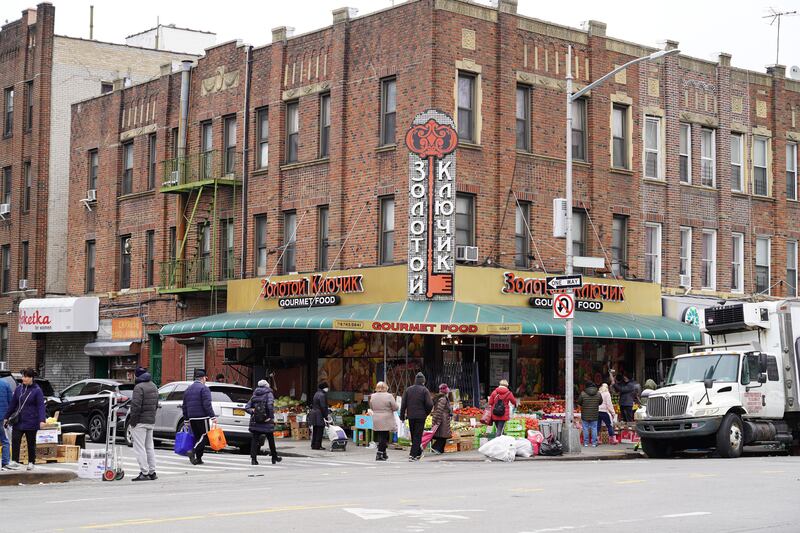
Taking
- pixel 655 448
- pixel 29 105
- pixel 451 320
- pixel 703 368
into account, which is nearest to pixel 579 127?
pixel 451 320

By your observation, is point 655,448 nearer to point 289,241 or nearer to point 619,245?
point 619,245

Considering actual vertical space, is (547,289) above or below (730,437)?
above

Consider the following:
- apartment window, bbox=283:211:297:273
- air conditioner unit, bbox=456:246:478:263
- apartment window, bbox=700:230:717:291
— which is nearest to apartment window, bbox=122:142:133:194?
apartment window, bbox=283:211:297:273

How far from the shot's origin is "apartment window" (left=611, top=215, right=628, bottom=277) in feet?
119

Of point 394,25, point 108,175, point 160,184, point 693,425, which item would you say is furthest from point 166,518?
point 108,175

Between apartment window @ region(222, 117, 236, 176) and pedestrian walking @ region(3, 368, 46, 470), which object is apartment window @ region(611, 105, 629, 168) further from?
pedestrian walking @ region(3, 368, 46, 470)

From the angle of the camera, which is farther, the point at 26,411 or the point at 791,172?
the point at 791,172

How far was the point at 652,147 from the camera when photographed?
37.6 metres

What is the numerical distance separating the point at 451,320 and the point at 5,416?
39.1 ft

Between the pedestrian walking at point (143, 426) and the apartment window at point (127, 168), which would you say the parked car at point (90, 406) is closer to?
the pedestrian walking at point (143, 426)

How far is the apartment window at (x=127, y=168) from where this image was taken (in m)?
43.3

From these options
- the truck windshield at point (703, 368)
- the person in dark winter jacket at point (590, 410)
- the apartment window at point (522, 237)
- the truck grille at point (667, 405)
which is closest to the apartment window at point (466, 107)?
the apartment window at point (522, 237)

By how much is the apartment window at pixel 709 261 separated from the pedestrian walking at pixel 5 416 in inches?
923

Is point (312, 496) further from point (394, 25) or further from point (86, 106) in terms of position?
point (86, 106)
